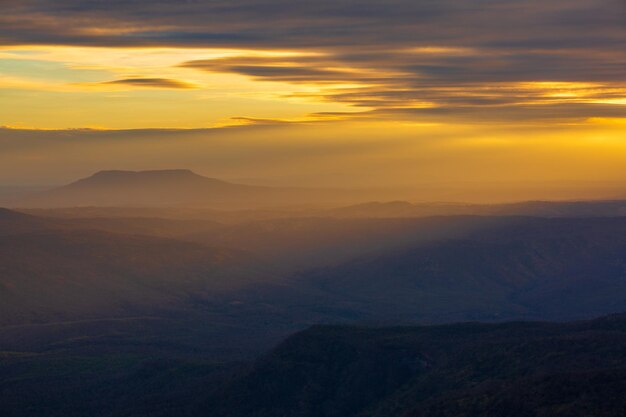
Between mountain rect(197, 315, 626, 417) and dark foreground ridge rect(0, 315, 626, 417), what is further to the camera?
mountain rect(197, 315, 626, 417)

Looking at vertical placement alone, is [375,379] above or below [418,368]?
below

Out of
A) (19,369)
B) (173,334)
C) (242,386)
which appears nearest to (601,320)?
(242,386)

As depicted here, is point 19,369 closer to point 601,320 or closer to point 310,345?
point 310,345

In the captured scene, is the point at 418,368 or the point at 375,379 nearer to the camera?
the point at 418,368

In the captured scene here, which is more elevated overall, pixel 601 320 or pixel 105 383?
pixel 601 320

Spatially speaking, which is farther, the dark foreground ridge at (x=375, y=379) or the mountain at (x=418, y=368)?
the mountain at (x=418, y=368)

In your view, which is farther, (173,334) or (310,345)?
(173,334)

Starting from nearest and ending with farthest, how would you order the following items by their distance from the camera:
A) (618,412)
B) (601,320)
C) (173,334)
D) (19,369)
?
(618,412)
(601,320)
(19,369)
(173,334)

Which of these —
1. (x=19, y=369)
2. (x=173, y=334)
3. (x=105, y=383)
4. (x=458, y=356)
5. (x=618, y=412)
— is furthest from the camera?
(x=173, y=334)
